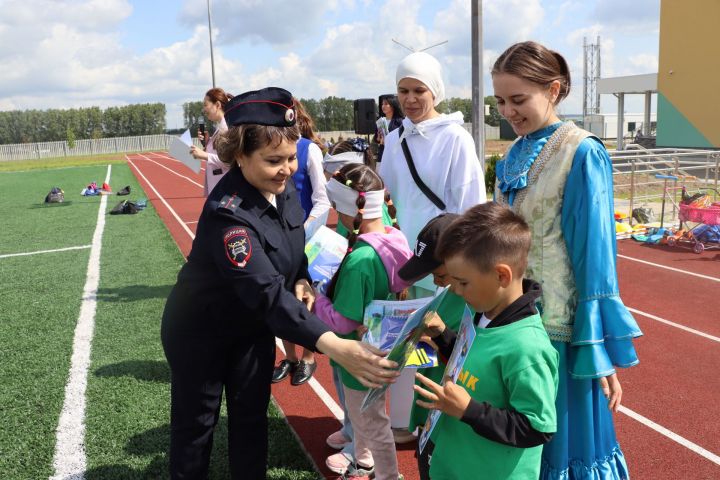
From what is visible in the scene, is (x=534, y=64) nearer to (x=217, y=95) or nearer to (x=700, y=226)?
(x=217, y=95)

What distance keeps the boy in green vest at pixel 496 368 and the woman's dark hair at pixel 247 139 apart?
714 mm

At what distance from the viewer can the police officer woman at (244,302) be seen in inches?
78.4

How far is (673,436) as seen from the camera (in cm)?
361

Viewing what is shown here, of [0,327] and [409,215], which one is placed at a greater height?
[409,215]

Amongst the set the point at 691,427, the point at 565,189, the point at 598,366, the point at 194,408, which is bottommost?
the point at 691,427

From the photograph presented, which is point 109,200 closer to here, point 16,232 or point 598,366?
point 16,232

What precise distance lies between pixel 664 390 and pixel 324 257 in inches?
122

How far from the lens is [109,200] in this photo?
18.2m

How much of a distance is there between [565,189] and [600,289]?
0.35 meters

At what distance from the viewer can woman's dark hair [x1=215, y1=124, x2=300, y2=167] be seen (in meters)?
2.05

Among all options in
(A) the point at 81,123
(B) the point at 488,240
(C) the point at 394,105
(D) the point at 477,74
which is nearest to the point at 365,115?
(C) the point at 394,105

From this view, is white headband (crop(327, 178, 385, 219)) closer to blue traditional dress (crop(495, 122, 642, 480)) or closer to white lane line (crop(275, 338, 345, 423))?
blue traditional dress (crop(495, 122, 642, 480))

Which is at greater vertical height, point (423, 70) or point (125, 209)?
point (423, 70)

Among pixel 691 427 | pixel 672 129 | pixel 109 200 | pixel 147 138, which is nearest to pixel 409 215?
pixel 691 427
